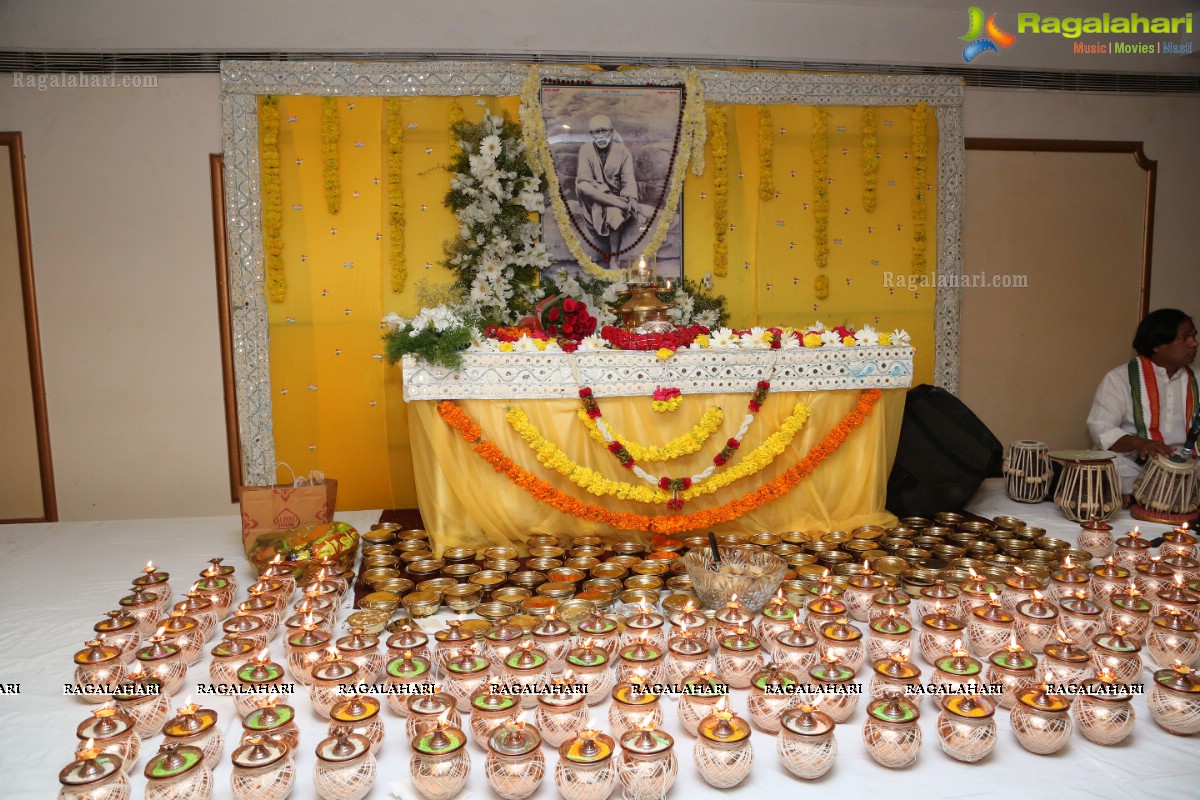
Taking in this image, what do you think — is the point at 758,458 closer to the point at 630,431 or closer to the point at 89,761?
the point at 630,431

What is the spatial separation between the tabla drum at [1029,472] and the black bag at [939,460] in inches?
10.1

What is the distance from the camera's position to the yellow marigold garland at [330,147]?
532cm

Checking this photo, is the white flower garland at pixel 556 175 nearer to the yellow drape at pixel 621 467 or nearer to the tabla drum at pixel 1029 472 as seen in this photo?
the yellow drape at pixel 621 467

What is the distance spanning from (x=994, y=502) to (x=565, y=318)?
10.1 ft

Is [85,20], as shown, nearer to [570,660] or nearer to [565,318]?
[565,318]

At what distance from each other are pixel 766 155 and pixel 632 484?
2.82 m

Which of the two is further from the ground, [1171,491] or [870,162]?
[870,162]

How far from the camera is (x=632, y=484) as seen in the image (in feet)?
13.8

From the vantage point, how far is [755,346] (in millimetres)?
4219

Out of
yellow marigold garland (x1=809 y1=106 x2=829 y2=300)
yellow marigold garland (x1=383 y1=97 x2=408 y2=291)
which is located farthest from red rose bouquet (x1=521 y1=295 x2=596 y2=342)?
yellow marigold garland (x1=809 y1=106 x2=829 y2=300)

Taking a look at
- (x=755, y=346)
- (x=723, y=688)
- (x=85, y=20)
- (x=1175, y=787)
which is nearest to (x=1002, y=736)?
(x=1175, y=787)

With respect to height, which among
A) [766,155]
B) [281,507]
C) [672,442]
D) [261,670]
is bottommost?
[261,670]

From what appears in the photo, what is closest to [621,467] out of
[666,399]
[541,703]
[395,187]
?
[666,399]

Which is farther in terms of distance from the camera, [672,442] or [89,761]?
[672,442]
